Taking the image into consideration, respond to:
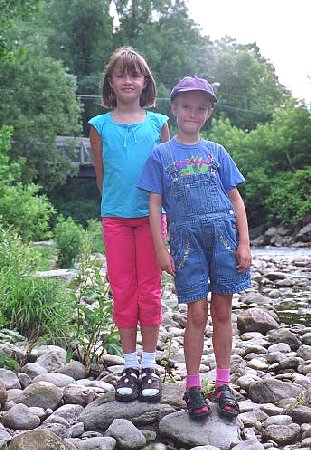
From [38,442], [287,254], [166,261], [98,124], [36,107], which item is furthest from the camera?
[36,107]

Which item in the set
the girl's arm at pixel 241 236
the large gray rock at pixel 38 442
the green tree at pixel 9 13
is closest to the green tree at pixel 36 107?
the green tree at pixel 9 13

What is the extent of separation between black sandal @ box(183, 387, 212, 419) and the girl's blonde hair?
1.40 metres

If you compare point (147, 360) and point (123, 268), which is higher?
point (123, 268)

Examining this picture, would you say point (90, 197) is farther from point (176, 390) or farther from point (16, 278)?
point (176, 390)

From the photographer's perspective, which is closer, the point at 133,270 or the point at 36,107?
the point at 133,270

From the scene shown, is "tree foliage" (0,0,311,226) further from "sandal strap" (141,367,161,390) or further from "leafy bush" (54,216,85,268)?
"sandal strap" (141,367,161,390)

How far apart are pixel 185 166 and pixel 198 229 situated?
285 mm

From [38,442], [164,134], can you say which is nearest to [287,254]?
[164,134]

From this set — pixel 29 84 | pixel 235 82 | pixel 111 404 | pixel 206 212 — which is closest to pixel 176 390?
pixel 111 404

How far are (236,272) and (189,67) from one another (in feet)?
110

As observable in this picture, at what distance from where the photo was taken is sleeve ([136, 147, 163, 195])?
296 cm

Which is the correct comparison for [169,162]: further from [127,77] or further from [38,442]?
[38,442]

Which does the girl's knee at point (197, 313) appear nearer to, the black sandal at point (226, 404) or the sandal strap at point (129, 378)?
the black sandal at point (226, 404)

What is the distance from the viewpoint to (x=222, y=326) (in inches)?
116
